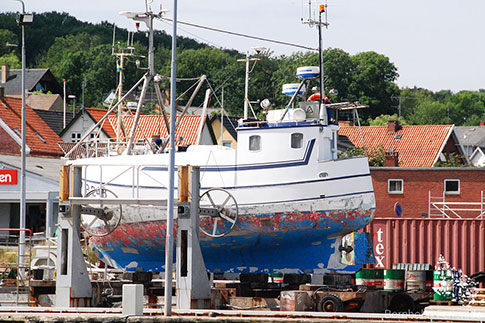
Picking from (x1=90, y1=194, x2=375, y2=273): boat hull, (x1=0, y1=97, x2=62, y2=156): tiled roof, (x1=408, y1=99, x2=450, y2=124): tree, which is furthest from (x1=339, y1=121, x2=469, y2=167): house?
(x1=408, y1=99, x2=450, y2=124): tree

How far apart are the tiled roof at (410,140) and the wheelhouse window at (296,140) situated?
44.1 metres

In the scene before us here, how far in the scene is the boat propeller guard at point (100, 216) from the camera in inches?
1045

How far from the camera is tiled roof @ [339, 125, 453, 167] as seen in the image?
71375 mm

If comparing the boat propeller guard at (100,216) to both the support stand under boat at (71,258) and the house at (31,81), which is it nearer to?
the support stand under boat at (71,258)

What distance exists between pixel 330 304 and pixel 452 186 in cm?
1839

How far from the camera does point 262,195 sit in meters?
26.9

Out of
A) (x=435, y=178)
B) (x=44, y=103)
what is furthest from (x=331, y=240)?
(x=44, y=103)

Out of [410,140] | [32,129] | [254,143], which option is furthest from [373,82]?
[254,143]

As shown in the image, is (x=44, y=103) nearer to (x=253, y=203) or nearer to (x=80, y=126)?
(x=80, y=126)

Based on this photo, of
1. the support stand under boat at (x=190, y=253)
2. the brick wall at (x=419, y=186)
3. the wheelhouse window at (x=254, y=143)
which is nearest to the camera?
the support stand under boat at (x=190, y=253)

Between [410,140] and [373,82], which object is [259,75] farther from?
[410,140]

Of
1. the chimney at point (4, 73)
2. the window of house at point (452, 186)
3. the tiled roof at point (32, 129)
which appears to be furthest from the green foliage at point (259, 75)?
the window of house at point (452, 186)

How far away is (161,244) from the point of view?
27891mm

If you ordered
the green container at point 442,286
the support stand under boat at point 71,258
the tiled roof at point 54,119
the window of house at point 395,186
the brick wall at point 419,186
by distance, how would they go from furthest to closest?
the tiled roof at point 54,119, the window of house at point 395,186, the brick wall at point 419,186, the green container at point 442,286, the support stand under boat at point 71,258
